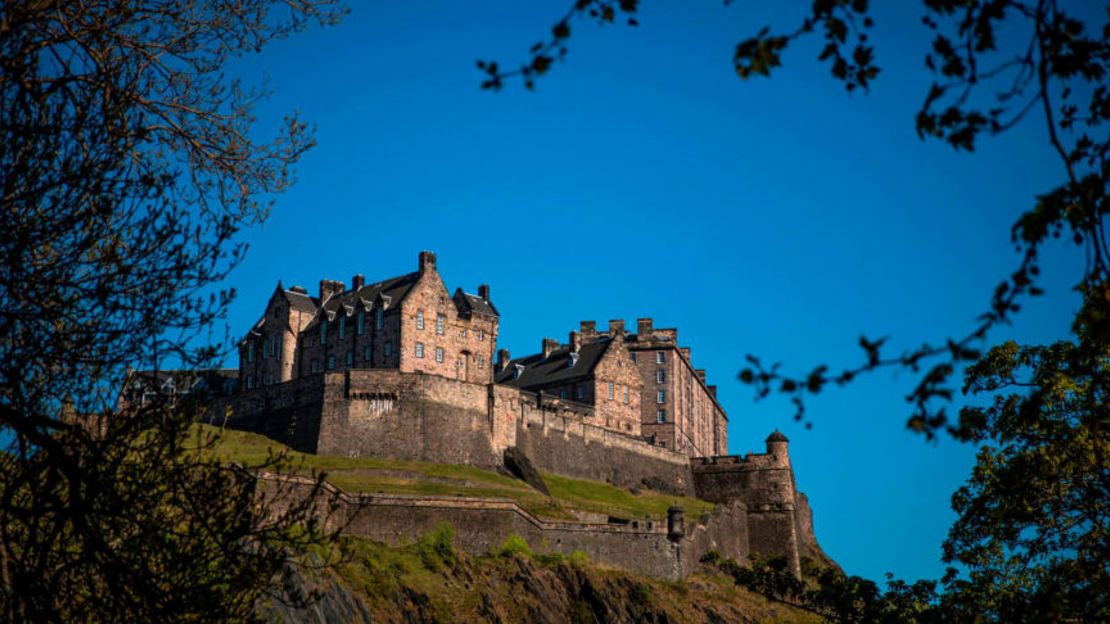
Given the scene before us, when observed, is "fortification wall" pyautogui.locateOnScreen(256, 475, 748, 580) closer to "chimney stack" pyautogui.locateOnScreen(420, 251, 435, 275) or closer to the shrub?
the shrub

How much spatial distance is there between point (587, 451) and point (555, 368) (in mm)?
11655

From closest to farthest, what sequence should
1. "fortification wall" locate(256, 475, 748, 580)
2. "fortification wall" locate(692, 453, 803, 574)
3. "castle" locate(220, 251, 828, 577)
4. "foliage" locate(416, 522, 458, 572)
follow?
"foliage" locate(416, 522, 458, 572) < "fortification wall" locate(256, 475, 748, 580) < "castle" locate(220, 251, 828, 577) < "fortification wall" locate(692, 453, 803, 574)

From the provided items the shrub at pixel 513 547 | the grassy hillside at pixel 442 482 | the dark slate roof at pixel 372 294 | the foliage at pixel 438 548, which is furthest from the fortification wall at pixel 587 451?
the foliage at pixel 438 548

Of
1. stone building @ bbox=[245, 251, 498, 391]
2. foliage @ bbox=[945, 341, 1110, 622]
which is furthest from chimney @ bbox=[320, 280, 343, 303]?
foliage @ bbox=[945, 341, 1110, 622]

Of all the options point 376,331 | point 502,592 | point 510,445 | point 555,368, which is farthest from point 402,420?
point 555,368

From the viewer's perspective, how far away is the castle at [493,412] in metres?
65.9

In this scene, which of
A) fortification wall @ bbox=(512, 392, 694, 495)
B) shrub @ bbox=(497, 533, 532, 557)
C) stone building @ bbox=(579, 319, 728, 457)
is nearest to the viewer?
shrub @ bbox=(497, 533, 532, 557)

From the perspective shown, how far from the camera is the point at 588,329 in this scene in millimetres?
98812

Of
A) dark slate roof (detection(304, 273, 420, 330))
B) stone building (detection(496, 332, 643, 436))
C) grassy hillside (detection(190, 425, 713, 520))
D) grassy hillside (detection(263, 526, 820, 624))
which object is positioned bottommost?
grassy hillside (detection(263, 526, 820, 624))

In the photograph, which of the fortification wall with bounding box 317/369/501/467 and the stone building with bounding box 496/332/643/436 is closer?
the fortification wall with bounding box 317/369/501/467

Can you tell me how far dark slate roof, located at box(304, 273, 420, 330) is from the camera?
8019 cm

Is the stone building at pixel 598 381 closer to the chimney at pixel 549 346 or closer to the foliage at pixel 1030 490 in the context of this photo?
the chimney at pixel 549 346

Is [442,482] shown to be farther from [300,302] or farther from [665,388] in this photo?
[665,388]

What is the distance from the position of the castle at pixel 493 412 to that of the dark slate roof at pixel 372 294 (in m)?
0.15
